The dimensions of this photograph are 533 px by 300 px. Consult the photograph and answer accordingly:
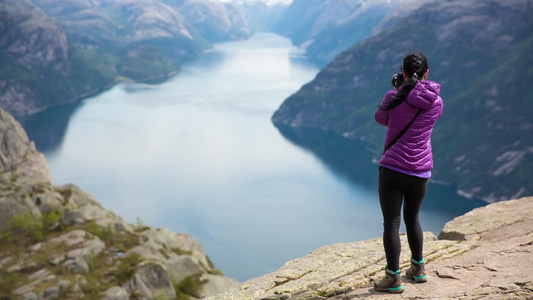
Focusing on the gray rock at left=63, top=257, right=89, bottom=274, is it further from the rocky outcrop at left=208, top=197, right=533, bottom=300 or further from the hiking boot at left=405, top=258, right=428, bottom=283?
the hiking boot at left=405, top=258, right=428, bottom=283

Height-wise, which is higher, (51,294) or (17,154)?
(17,154)

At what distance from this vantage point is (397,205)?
489 inches

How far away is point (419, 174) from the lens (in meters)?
12.0

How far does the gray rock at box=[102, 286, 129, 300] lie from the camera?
6257 centimetres

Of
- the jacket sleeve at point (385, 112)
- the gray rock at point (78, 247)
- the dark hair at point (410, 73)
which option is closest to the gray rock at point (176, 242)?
the gray rock at point (78, 247)

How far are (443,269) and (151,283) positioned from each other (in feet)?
198

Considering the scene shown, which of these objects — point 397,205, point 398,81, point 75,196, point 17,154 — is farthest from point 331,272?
point 17,154

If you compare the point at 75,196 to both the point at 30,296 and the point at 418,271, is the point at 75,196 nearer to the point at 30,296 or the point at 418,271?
the point at 30,296

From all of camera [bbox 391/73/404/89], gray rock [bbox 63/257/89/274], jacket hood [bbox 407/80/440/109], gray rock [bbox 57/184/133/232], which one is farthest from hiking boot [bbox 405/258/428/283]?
gray rock [bbox 57/184/133/232]

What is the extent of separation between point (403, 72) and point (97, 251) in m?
71.7

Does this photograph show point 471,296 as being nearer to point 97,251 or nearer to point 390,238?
point 390,238

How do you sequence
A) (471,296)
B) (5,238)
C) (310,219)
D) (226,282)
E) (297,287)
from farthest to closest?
1. (310,219)
2. (5,238)
3. (226,282)
4. (297,287)
5. (471,296)

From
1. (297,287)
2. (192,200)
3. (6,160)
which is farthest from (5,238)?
(192,200)

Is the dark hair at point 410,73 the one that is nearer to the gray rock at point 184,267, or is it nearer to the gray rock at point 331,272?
the gray rock at point 331,272
